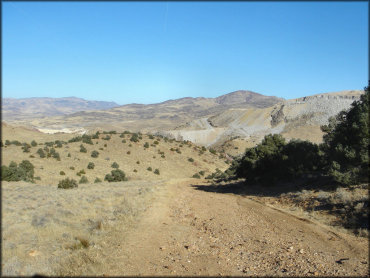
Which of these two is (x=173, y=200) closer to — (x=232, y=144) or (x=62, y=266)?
(x=62, y=266)

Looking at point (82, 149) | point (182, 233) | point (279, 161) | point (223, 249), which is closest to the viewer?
point (223, 249)

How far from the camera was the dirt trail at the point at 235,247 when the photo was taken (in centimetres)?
784

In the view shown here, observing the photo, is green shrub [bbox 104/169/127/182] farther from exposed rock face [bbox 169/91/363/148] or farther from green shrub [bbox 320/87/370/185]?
exposed rock face [bbox 169/91/363/148]

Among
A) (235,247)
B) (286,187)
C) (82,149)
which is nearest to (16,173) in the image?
(82,149)

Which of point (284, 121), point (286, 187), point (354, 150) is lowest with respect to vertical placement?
point (286, 187)

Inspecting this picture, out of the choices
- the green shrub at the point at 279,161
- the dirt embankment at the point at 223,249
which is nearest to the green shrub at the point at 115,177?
the green shrub at the point at 279,161

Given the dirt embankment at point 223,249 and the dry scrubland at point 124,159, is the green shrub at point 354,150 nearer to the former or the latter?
the dirt embankment at point 223,249

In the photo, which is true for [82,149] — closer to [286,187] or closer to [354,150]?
[286,187]

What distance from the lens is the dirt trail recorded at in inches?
309

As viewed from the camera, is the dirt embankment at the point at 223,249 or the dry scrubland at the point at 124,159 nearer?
the dirt embankment at the point at 223,249

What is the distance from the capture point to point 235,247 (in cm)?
962

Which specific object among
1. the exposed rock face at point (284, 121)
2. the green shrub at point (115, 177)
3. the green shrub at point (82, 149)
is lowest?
the green shrub at point (115, 177)

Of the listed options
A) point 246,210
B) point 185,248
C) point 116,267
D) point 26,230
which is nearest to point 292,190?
point 246,210

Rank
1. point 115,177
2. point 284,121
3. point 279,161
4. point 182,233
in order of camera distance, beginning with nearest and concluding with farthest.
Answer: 1. point 182,233
2. point 279,161
3. point 115,177
4. point 284,121
